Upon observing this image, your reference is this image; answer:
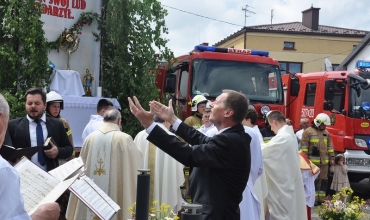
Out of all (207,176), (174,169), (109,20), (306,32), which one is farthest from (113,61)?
(306,32)

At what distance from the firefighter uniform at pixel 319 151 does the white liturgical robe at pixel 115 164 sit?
19.7ft

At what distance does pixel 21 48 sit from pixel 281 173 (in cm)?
491

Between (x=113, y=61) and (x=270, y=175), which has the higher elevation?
(x=113, y=61)

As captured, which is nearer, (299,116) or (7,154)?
(7,154)

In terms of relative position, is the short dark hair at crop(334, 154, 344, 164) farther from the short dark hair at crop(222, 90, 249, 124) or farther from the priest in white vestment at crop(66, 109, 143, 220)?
the short dark hair at crop(222, 90, 249, 124)

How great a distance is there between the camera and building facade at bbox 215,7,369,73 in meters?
43.3

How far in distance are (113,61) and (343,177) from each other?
5719 millimetres

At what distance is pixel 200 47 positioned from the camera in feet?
41.3

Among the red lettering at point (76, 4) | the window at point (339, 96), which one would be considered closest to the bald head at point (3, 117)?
the red lettering at point (76, 4)

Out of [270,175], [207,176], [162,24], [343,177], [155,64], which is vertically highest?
[162,24]

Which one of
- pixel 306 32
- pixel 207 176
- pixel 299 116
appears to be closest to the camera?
pixel 207 176

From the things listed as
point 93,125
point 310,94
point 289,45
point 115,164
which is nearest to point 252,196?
point 115,164

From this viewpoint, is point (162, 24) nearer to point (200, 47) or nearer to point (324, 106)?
point (200, 47)

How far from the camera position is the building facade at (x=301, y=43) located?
4334 centimetres
